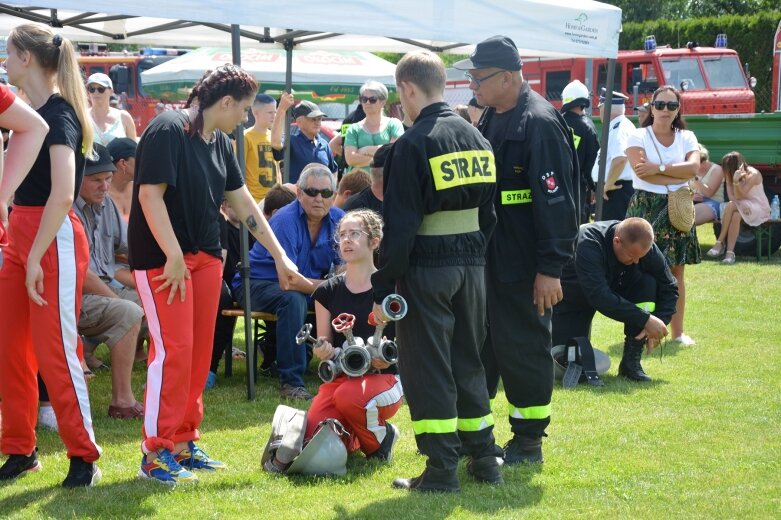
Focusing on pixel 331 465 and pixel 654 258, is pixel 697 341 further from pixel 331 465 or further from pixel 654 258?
pixel 331 465

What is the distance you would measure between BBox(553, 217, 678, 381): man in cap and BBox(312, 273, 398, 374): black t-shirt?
1.93m

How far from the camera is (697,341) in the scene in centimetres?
850

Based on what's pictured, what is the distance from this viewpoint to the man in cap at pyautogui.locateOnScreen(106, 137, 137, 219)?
7176 mm

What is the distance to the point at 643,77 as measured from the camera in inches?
728

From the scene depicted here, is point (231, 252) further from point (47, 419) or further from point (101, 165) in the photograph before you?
point (47, 419)

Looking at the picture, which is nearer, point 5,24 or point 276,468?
point 276,468

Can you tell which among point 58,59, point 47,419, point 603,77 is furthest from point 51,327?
point 603,77

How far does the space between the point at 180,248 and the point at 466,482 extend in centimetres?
164

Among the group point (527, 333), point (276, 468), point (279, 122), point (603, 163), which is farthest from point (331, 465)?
point (279, 122)

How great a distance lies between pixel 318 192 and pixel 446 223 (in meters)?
2.68

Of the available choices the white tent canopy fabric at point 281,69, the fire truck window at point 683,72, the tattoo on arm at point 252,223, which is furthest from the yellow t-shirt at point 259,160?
the fire truck window at point 683,72

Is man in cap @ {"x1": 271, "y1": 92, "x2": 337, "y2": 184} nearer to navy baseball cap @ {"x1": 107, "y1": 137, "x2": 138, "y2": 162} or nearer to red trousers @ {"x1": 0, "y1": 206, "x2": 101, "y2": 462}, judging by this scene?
navy baseball cap @ {"x1": 107, "y1": 137, "x2": 138, "y2": 162}

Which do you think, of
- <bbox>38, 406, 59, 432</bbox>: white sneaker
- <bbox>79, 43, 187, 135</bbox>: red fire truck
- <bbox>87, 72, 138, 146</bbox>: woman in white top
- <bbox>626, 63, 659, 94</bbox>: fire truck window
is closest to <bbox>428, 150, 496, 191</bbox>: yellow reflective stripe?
<bbox>38, 406, 59, 432</bbox>: white sneaker

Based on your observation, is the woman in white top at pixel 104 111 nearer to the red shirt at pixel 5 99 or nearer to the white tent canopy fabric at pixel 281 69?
the red shirt at pixel 5 99
